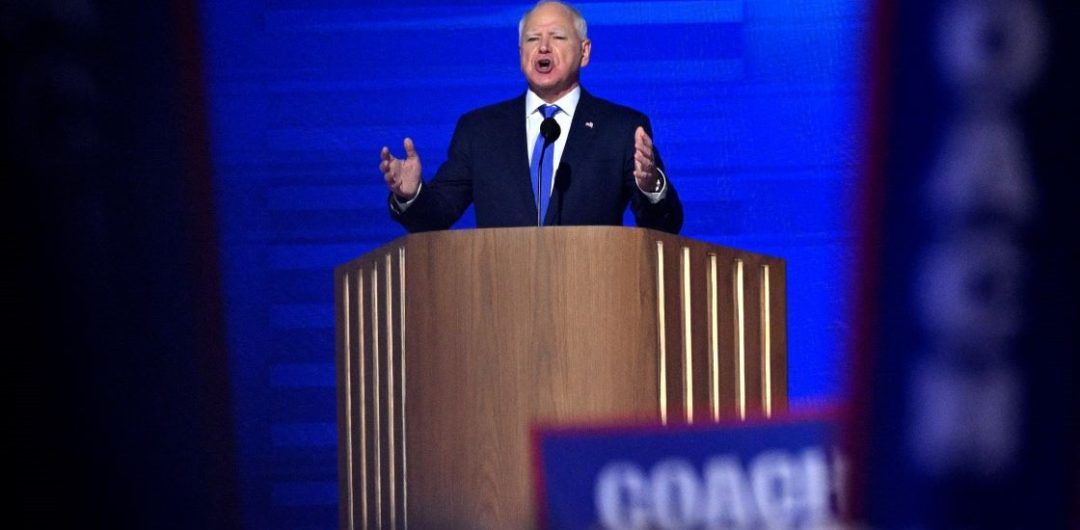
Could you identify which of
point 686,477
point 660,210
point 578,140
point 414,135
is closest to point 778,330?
point 660,210

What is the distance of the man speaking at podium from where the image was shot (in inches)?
107

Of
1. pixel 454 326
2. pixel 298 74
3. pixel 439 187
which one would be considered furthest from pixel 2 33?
pixel 454 326

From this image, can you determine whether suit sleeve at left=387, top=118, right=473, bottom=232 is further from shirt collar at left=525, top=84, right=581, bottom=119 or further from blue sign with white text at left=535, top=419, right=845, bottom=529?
blue sign with white text at left=535, top=419, right=845, bottom=529

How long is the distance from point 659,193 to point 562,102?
1.22ft

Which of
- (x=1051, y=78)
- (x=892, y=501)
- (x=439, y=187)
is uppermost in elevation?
(x=1051, y=78)

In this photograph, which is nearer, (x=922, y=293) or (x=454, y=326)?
(x=454, y=326)

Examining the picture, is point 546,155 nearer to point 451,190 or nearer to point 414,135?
point 451,190

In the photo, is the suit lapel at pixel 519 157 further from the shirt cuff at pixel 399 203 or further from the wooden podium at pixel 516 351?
the wooden podium at pixel 516 351

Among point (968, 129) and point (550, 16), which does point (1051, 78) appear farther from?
point (550, 16)

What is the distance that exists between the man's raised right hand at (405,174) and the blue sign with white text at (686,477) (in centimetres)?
60

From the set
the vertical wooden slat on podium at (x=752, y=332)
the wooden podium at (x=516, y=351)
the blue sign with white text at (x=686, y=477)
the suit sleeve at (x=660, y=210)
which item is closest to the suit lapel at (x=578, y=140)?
the suit sleeve at (x=660, y=210)

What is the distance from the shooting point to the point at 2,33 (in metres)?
3.58

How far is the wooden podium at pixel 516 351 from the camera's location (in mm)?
2078

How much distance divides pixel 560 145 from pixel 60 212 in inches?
53.5
